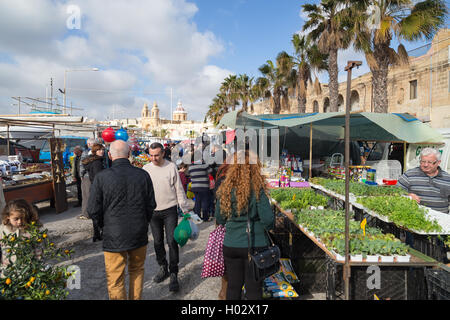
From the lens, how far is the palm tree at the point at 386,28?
32.7ft

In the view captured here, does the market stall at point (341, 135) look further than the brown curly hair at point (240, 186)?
Yes

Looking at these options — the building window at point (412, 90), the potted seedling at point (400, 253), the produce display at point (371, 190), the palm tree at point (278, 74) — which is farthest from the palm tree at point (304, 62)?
the potted seedling at point (400, 253)

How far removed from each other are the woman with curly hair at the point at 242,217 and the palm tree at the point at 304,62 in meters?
16.8

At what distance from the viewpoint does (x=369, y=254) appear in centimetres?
273

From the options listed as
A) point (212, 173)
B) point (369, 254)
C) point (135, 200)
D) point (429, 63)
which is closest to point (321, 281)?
point (369, 254)

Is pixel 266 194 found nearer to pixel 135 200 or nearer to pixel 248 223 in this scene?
pixel 248 223

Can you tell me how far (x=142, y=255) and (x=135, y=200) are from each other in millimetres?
617

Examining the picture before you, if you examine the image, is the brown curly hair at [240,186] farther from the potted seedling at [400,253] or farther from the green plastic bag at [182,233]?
the potted seedling at [400,253]

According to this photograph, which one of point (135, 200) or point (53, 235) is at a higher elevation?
point (135, 200)

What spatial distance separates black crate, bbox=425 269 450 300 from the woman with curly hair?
162 cm

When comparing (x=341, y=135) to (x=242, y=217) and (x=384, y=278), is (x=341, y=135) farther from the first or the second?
(x=242, y=217)

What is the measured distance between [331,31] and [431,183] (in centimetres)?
1212

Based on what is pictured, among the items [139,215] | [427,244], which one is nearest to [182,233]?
[139,215]

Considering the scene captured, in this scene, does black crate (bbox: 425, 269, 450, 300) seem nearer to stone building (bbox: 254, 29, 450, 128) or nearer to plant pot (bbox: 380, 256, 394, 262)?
plant pot (bbox: 380, 256, 394, 262)
